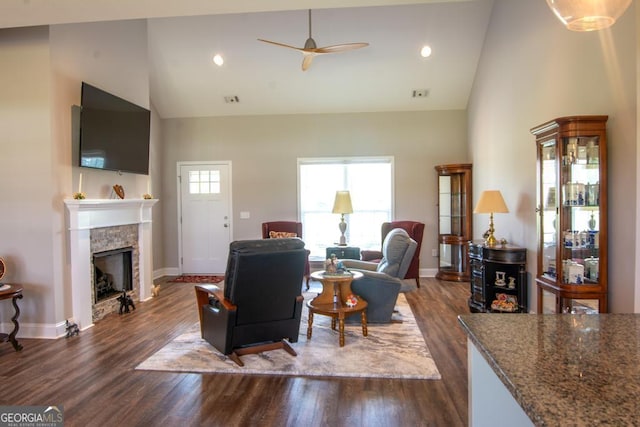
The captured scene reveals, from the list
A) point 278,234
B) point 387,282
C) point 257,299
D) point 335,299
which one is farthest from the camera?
point 278,234

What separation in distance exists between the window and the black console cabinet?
266 centimetres

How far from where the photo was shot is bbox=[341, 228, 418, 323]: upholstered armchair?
4117mm

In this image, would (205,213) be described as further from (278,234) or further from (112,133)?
(112,133)

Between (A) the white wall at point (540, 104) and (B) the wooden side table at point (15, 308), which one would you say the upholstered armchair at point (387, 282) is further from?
(B) the wooden side table at point (15, 308)

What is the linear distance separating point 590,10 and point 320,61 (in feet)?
16.1

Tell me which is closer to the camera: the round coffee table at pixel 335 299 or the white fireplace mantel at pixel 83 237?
the round coffee table at pixel 335 299

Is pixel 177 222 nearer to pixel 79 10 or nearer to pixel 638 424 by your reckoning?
pixel 79 10

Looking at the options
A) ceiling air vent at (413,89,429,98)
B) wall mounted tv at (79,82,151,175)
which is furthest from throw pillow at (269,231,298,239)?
ceiling air vent at (413,89,429,98)

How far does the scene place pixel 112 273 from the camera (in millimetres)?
5113

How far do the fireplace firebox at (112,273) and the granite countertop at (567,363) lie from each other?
14.8ft

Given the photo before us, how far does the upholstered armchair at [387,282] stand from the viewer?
4117 mm

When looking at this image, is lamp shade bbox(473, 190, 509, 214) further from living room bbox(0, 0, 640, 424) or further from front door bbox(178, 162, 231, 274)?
front door bbox(178, 162, 231, 274)

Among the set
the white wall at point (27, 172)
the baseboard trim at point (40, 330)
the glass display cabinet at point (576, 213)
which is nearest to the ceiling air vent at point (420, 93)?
the glass display cabinet at point (576, 213)

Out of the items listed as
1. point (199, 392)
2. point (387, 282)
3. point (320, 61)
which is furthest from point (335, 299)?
point (320, 61)
